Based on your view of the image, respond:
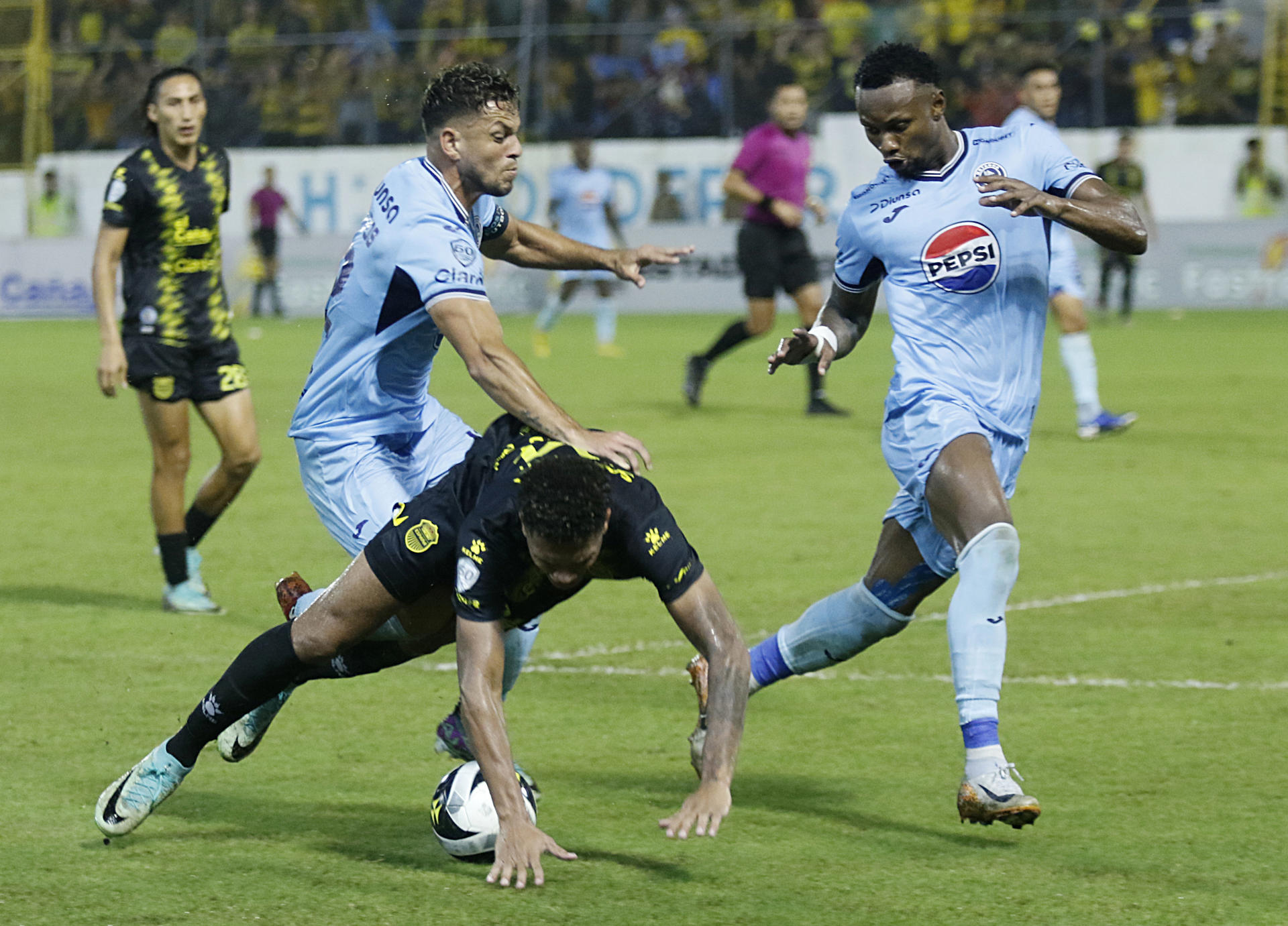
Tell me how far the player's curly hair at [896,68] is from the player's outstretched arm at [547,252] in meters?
0.87

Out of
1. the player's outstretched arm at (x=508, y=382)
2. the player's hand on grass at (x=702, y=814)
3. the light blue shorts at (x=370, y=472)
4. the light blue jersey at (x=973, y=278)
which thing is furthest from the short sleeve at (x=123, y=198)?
the player's hand on grass at (x=702, y=814)

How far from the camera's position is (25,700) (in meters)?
6.34

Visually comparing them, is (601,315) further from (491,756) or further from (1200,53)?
(491,756)

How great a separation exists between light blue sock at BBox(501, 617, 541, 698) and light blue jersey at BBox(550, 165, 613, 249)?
54.0ft

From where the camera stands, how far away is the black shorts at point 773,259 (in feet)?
46.9

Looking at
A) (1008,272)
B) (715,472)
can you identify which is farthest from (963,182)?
(715,472)

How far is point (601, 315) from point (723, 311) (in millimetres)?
6332

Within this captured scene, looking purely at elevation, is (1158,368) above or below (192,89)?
below

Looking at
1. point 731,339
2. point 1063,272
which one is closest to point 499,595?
point 1063,272

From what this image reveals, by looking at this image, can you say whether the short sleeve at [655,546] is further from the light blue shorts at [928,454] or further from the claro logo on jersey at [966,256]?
the claro logo on jersey at [966,256]

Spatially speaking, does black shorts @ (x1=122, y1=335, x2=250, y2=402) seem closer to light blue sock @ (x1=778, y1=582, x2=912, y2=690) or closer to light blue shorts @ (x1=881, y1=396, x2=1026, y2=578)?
light blue sock @ (x1=778, y1=582, x2=912, y2=690)

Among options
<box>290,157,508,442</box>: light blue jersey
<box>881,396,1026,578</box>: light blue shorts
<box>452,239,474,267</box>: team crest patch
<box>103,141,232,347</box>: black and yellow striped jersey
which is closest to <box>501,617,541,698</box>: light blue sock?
<box>290,157,508,442</box>: light blue jersey

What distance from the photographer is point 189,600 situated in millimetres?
7867

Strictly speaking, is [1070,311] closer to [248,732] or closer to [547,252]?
[547,252]
